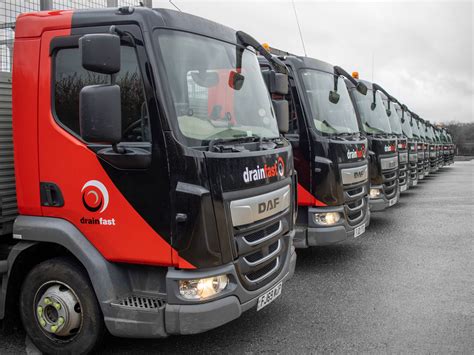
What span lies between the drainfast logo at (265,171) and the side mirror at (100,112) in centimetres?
101

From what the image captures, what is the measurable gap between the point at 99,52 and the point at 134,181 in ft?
2.93

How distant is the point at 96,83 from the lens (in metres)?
3.57

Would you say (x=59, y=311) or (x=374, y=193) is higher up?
(x=374, y=193)

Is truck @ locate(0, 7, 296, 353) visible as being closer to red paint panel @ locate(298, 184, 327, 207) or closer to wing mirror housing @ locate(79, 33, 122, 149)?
wing mirror housing @ locate(79, 33, 122, 149)

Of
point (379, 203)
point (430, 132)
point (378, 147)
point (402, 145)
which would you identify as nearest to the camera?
point (379, 203)

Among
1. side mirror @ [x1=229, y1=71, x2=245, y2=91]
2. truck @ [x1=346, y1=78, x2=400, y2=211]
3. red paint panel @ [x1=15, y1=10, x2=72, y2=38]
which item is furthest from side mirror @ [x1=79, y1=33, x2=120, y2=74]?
truck @ [x1=346, y1=78, x2=400, y2=211]

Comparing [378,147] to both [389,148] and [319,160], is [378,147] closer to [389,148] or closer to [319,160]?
[389,148]

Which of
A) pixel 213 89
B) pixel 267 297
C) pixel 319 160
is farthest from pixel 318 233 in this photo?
pixel 213 89

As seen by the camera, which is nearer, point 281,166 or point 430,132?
point 281,166

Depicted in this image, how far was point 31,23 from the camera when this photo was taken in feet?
12.1

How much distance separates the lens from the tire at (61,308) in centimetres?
354

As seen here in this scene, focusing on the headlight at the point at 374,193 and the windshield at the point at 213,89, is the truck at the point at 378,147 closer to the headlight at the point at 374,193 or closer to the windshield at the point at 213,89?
the headlight at the point at 374,193

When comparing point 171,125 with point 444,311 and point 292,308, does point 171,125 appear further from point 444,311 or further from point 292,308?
point 444,311

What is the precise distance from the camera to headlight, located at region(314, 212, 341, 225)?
6047 millimetres
